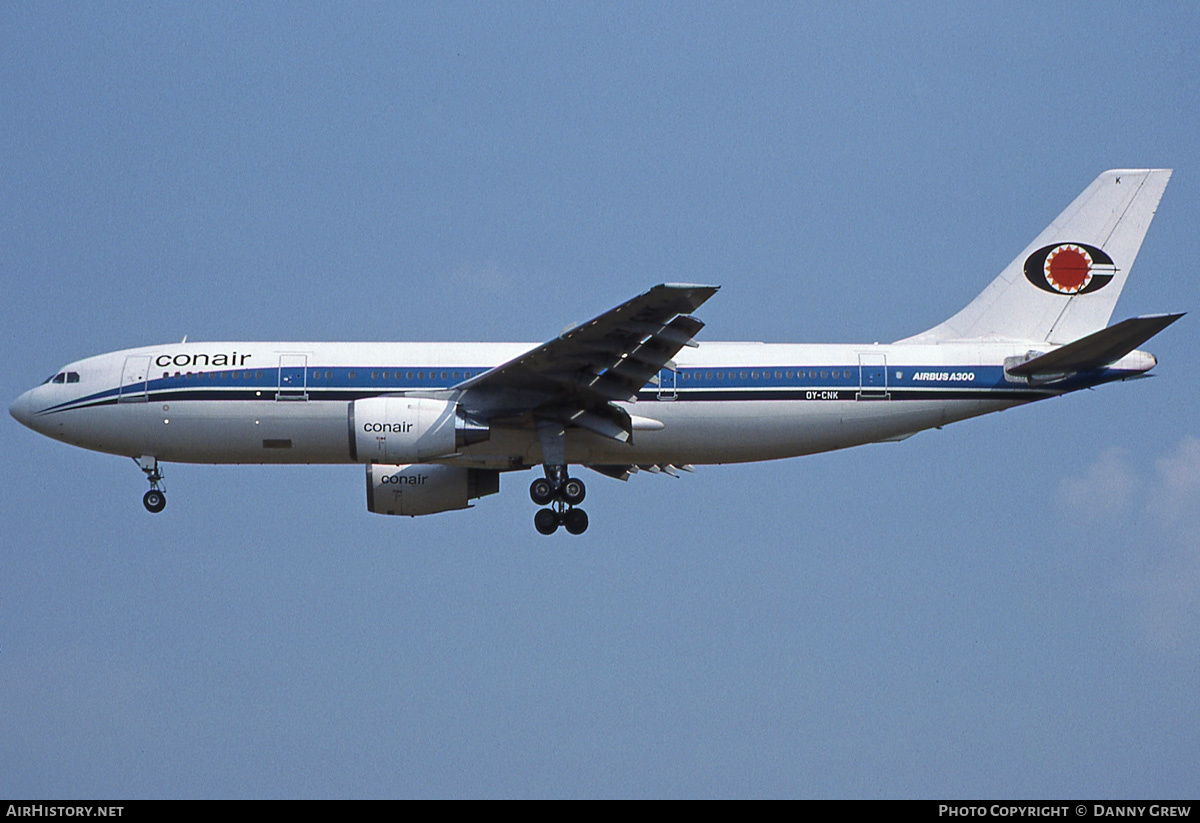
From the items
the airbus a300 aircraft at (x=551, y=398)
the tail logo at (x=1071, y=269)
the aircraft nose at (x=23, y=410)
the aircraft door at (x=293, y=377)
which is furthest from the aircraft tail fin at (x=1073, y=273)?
the aircraft nose at (x=23, y=410)

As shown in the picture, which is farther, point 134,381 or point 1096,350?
point 134,381

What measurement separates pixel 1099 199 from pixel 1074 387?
5.39m

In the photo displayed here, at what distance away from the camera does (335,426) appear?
33.3 m

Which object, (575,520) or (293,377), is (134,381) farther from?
(575,520)

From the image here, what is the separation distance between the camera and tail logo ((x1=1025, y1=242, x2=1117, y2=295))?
117 feet

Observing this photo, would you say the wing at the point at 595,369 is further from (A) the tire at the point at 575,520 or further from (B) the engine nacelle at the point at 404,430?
(A) the tire at the point at 575,520

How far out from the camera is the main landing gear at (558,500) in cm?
3378

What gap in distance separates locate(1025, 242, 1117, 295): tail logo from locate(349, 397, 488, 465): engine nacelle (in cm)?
1364

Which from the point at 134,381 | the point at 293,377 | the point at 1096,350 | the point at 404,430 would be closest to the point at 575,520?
the point at 404,430

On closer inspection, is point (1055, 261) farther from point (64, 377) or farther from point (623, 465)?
point (64, 377)

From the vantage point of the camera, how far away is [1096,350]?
106ft

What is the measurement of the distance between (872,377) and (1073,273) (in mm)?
5836

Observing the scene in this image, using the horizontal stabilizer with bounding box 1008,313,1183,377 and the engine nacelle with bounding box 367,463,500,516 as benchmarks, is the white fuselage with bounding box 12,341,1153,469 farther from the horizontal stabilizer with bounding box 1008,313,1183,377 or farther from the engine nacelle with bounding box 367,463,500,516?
the engine nacelle with bounding box 367,463,500,516
